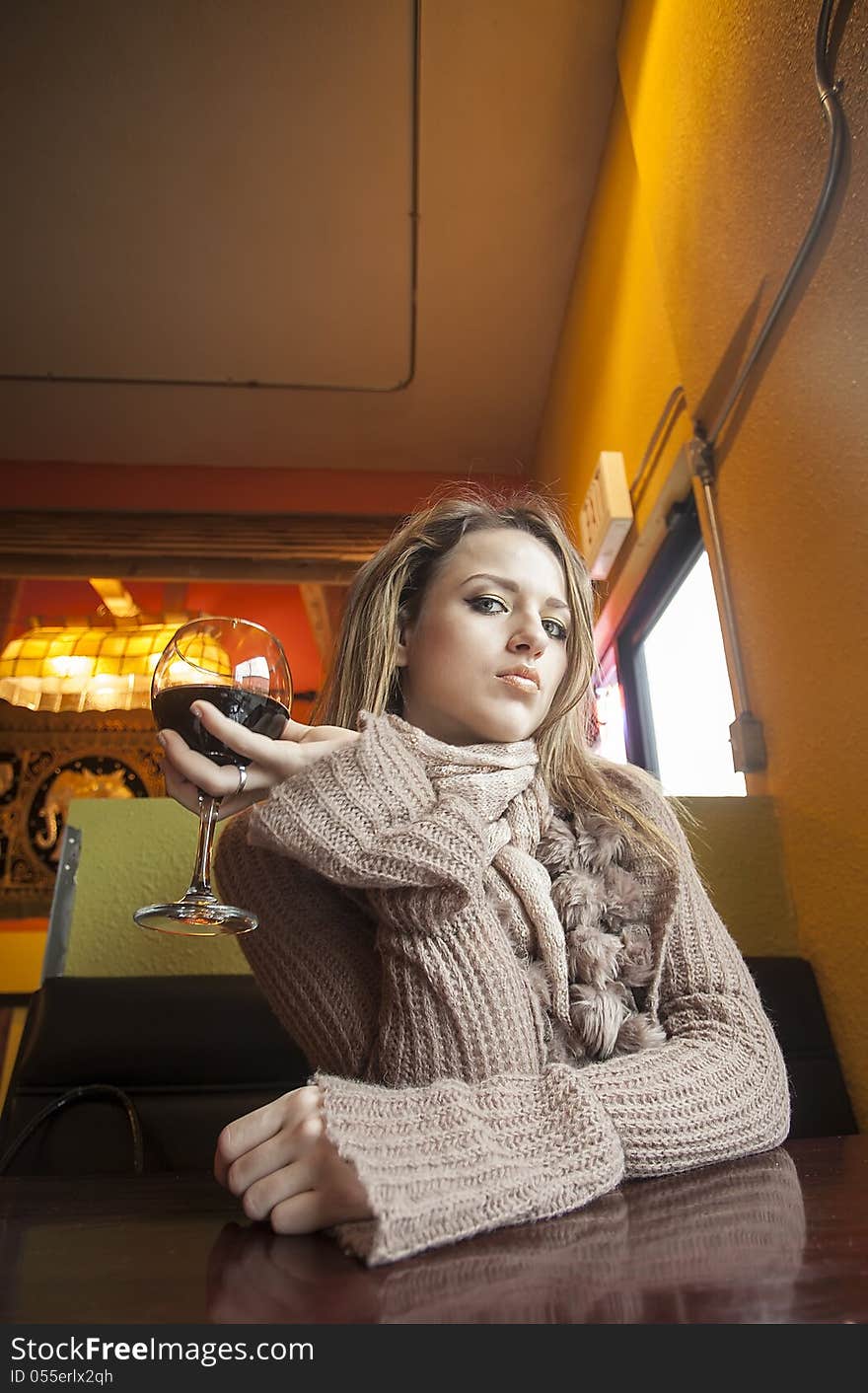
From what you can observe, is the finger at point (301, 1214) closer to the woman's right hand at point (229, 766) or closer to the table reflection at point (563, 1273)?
the table reflection at point (563, 1273)

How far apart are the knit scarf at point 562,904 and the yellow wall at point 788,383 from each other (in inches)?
15.5

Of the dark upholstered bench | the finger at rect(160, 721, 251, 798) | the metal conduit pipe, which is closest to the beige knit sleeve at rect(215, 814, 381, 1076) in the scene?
the finger at rect(160, 721, 251, 798)

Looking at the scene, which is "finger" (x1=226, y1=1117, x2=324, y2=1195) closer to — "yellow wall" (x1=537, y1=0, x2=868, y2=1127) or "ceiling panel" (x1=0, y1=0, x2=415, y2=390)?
"yellow wall" (x1=537, y1=0, x2=868, y2=1127)

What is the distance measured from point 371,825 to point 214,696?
6.7 inches

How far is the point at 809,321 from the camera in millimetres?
1054

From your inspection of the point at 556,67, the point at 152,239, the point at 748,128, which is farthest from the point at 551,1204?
the point at 152,239

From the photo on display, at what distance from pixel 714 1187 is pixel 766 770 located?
803 millimetres

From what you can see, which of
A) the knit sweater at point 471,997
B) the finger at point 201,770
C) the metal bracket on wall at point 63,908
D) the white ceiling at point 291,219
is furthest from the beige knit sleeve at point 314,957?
the white ceiling at point 291,219

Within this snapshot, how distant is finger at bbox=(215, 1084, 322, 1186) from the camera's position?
1.69ft

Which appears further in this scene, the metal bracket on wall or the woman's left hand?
the metal bracket on wall

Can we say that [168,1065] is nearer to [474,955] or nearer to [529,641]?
[474,955]

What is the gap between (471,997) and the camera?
2.18 ft

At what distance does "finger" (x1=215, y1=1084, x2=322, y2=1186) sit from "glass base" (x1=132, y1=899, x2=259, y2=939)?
15cm

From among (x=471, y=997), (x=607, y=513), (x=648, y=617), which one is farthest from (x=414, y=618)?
(x=648, y=617)
